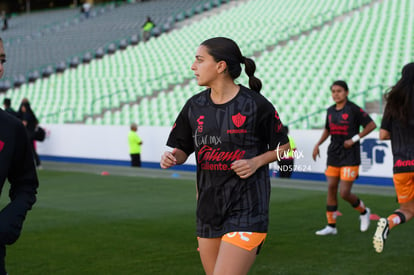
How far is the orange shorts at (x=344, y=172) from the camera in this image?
33.8 ft

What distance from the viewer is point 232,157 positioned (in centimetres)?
488

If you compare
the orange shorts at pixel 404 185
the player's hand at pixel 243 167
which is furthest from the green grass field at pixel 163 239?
the player's hand at pixel 243 167

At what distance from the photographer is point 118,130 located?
24.2 m

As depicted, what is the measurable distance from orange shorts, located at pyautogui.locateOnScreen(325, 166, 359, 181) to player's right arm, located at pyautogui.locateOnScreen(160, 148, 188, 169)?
217 inches

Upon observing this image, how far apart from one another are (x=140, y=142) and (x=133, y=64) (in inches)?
464

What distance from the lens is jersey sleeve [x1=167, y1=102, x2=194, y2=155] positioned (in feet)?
17.0

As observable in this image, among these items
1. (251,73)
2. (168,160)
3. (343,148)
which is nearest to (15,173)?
(168,160)

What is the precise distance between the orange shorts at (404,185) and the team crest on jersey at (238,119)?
326 centimetres

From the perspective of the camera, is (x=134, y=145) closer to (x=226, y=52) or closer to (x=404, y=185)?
(x=404, y=185)

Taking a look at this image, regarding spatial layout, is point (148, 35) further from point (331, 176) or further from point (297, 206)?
point (331, 176)

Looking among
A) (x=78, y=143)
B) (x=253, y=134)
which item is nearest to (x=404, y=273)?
(x=253, y=134)

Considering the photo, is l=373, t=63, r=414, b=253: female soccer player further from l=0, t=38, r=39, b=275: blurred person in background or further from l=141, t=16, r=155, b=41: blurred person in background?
l=141, t=16, r=155, b=41: blurred person in background

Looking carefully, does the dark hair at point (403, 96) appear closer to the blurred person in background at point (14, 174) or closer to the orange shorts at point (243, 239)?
the orange shorts at point (243, 239)

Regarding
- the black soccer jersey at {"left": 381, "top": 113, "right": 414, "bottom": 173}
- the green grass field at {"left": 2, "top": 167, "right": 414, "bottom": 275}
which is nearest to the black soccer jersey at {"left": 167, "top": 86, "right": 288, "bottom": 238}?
the black soccer jersey at {"left": 381, "top": 113, "right": 414, "bottom": 173}
